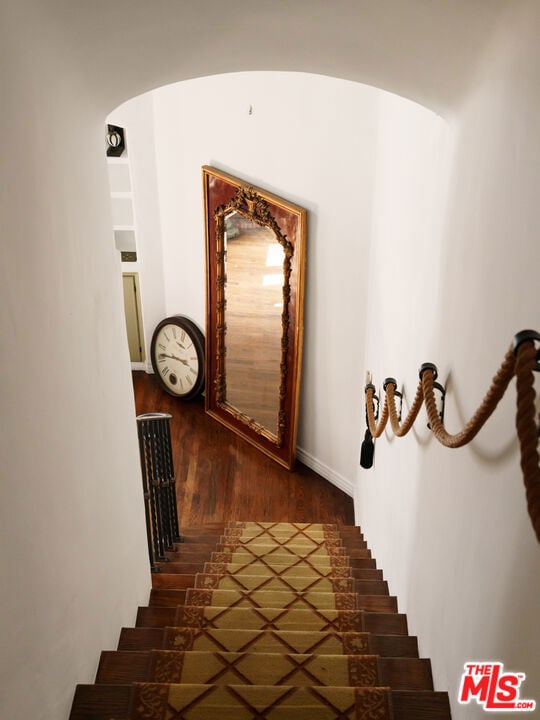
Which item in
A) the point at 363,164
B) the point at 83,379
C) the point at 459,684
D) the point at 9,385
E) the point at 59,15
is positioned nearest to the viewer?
the point at 9,385

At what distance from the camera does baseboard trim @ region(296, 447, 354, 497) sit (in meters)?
5.62

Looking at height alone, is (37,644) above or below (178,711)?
above

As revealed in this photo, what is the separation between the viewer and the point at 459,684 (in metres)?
2.09

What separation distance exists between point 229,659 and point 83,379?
1.18 m

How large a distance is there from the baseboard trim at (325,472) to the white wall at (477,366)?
2192 millimetres

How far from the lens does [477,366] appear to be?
2049 mm

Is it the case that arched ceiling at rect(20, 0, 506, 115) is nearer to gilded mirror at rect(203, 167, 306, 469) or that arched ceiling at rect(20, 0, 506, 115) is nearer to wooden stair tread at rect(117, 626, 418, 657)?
wooden stair tread at rect(117, 626, 418, 657)

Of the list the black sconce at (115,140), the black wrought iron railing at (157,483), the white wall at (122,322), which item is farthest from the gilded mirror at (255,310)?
the white wall at (122,322)

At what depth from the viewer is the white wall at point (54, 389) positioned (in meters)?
1.67

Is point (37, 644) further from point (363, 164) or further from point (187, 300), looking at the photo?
point (187, 300)

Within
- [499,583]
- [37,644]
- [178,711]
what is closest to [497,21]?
A: [499,583]

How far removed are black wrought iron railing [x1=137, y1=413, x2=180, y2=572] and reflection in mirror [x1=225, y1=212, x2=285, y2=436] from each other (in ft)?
6.33

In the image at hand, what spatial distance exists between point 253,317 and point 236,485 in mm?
1492

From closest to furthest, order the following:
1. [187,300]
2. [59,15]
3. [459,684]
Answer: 1. [59,15]
2. [459,684]
3. [187,300]
